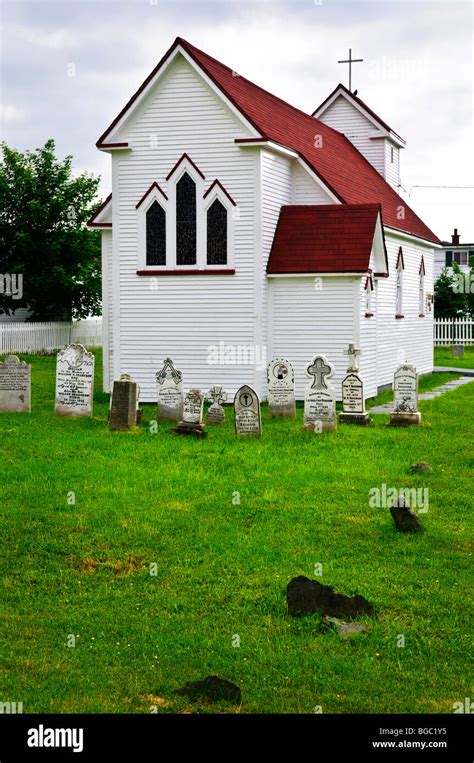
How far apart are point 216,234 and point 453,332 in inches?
1314

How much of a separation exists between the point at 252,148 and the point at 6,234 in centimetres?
2288

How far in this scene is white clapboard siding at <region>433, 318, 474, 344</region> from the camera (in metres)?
55.3

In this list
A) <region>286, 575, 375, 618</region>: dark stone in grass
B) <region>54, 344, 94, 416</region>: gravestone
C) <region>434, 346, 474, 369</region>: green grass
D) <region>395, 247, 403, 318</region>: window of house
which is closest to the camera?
<region>286, 575, 375, 618</region>: dark stone in grass

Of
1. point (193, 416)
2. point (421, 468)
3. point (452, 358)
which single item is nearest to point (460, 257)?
point (452, 358)

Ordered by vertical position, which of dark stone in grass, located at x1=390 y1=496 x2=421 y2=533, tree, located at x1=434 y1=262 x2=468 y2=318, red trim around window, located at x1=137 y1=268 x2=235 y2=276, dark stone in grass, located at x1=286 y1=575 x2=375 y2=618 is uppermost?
tree, located at x1=434 y1=262 x2=468 y2=318

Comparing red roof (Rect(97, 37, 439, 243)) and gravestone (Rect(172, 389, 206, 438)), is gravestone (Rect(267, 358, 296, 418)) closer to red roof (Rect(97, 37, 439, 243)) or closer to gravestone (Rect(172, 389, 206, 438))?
gravestone (Rect(172, 389, 206, 438))

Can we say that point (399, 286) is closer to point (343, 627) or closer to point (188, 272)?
point (188, 272)

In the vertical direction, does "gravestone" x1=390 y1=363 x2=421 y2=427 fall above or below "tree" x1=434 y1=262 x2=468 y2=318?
below

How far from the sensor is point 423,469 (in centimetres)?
1478

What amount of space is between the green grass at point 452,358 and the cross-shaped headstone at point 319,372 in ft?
69.7

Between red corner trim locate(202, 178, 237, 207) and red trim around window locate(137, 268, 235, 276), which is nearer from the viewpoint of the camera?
red corner trim locate(202, 178, 237, 207)

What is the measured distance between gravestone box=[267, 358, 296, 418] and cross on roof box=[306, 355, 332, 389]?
54.7 inches

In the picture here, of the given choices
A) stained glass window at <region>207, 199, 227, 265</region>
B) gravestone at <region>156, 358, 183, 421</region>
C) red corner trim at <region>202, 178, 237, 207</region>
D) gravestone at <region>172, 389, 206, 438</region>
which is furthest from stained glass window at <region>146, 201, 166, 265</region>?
gravestone at <region>172, 389, 206, 438</region>

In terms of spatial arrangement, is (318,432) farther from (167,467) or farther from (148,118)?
(148,118)
